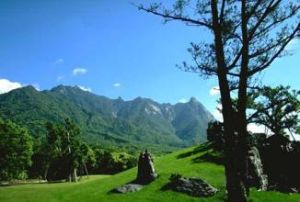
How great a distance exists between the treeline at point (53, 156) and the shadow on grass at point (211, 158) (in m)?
50.8

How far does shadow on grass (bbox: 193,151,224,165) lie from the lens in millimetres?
66019

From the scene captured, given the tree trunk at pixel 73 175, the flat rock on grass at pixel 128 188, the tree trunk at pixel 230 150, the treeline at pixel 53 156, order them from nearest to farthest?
1. the tree trunk at pixel 230 150
2. the flat rock on grass at pixel 128 188
3. the treeline at pixel 53 156
4. the tree trunk at pixel 73 175

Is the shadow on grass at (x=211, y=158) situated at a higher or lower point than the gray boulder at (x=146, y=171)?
higher

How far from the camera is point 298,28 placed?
60.6 ft

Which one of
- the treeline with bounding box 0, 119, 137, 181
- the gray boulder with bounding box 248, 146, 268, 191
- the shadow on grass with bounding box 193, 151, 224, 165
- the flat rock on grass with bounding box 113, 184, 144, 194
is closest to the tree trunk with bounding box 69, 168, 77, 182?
the treeline with bounding box 0, 119, 137, 181

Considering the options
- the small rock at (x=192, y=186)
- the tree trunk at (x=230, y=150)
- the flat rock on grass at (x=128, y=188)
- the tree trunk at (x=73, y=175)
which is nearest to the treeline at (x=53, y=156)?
the tree trunk at (x=73, y=175)

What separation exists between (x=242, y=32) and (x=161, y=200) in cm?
3221

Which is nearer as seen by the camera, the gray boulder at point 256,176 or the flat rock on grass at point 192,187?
the flat rock on grass at point 192,187

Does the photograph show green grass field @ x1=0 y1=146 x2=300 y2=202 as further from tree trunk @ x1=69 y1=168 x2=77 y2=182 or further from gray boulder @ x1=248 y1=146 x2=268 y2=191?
tree trunk @ x1=69 y1=168 x2=77 y2=182

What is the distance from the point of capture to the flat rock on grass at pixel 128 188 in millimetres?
51734

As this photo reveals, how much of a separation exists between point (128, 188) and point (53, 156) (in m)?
71.8

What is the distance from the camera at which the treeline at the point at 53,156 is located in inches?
4053

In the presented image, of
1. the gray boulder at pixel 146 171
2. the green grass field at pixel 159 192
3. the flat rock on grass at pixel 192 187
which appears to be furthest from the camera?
the gray boulder at pixel 146 171

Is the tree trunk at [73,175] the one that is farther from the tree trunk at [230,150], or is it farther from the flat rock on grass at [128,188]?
the tree trunk at [230,150]
